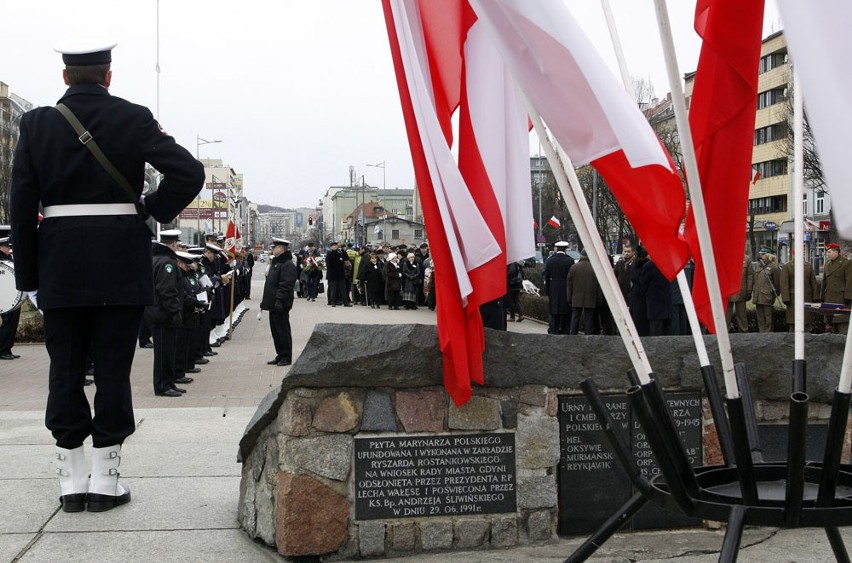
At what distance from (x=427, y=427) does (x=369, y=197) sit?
562 ft

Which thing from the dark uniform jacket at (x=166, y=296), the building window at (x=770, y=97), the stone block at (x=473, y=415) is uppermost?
the building window at (x=770, y=97)

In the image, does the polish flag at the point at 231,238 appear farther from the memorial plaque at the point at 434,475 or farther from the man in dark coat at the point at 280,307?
the memorial plaque at the point at 434,475

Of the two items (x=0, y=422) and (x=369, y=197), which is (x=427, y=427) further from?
(x=369, y=197)

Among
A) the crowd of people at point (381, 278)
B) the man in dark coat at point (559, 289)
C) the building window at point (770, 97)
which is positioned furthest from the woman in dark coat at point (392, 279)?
the building window at point (770, 97)

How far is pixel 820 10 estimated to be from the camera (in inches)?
57.0

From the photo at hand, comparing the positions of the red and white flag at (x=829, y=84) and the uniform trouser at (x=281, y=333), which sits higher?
the red and white flag at (x=829, y=84)

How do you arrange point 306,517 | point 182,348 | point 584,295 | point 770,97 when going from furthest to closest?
1. point 770,97
2. point 584,295
3. point 182,348
4. point 306,517

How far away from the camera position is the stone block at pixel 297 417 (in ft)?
12.9

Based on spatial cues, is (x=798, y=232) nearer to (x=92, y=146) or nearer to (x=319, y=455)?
(x=319, y=455)

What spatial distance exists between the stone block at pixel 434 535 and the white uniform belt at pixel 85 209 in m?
1.95

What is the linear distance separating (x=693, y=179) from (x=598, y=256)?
0.29 m

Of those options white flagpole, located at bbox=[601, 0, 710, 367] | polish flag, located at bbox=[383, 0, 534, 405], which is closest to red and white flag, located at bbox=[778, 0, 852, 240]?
white flagpole, located at bbox=[601, 0, 710, 367]

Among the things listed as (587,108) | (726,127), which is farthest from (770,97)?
(587,108)

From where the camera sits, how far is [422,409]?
4.03 meters
